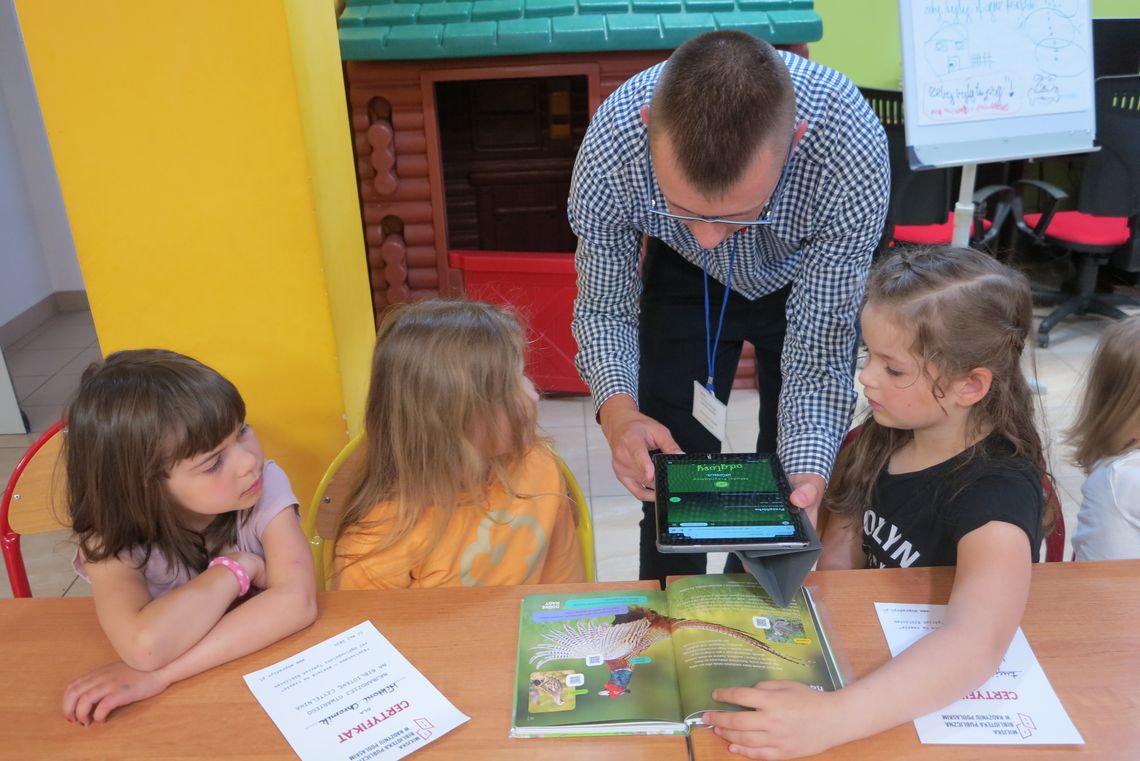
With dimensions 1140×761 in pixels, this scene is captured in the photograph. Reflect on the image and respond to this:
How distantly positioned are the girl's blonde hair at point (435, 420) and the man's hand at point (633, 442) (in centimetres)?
20

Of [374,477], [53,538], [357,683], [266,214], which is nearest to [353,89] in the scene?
[266,214]

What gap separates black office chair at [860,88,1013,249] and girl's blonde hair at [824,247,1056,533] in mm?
2163

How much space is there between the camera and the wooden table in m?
0.99

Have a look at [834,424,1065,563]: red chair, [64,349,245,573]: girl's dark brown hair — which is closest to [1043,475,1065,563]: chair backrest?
[834,424,1065,563]: red chair

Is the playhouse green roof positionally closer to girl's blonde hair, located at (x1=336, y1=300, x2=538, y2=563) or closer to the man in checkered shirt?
the man in checkered shirt

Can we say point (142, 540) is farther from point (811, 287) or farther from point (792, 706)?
point (811, 287)

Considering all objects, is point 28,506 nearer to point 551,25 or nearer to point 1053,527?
point 1053,527

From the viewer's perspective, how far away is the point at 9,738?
1037 millimetres

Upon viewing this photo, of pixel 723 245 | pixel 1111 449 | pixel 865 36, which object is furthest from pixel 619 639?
pixel 865 36

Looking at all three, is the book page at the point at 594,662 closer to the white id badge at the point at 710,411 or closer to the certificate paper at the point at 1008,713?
the certificate paper at the point at 1008,713

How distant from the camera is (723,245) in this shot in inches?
63.8

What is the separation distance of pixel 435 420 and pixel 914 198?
2929mm

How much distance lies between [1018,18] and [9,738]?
328cm

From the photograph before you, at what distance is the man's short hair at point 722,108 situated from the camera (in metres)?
1.17
